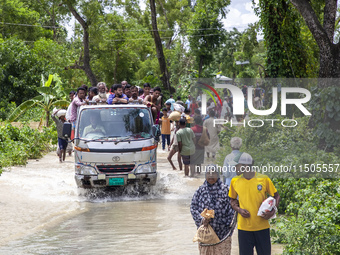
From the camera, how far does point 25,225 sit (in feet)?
32.1

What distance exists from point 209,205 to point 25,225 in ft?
16.3

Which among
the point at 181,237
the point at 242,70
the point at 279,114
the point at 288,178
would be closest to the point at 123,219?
the point at 181,237

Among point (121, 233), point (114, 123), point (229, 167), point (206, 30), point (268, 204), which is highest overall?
point (206, 30)

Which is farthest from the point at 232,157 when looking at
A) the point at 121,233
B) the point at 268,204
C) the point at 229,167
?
the point at 121,233

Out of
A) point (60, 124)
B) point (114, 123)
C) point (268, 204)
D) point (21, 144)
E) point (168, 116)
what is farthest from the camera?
point (168, 116)

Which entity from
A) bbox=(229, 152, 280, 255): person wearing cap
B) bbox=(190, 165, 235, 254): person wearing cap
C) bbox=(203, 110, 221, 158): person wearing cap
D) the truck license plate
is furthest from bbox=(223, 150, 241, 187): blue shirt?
bbox=(203, 110, 221, 158): person wearing cap

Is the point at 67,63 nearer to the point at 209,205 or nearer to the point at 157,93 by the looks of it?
the point at 157,93

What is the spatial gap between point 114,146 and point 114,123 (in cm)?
72

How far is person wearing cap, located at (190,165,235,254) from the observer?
607 cm

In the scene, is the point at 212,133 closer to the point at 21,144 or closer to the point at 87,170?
the point at 87,170

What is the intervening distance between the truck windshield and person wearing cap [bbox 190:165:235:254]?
5504 millimetres

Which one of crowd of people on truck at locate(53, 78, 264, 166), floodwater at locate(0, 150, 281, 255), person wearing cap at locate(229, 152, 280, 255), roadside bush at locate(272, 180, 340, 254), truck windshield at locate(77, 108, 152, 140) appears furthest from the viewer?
crowd of people on truck at locate(53, 78, 264, 166)

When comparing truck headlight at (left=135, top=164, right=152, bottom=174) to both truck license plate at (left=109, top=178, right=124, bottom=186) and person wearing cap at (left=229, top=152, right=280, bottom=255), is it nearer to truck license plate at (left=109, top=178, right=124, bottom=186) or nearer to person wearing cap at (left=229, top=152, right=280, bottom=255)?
truck license plate at (left=109, top=178, right=124, bottom=186)

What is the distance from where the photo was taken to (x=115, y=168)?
11258 millimetres
